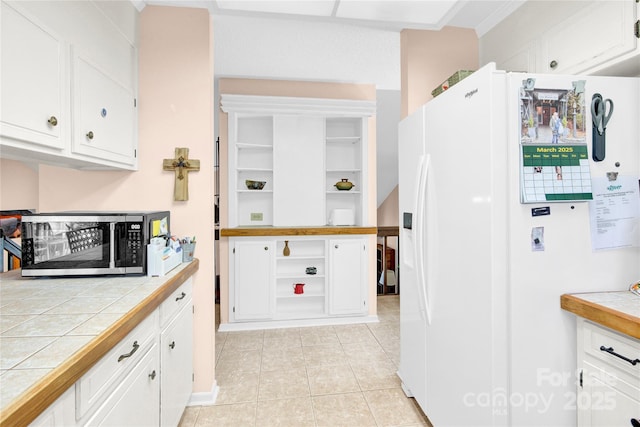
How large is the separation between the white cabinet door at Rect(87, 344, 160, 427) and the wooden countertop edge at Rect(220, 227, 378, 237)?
5.99 ft

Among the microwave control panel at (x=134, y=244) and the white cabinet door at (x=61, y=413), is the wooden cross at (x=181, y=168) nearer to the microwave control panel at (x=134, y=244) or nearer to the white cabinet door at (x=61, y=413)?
the microwave control panel at (x=134, y=244)

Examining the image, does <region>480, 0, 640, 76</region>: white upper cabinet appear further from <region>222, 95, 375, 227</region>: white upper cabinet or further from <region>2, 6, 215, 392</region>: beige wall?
<region>2, 6, 215, 392</region>: beige wall

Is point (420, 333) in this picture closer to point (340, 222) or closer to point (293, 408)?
point (293, 408)

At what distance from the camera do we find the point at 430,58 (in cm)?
233

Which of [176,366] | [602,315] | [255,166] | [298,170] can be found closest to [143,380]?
[176,366]

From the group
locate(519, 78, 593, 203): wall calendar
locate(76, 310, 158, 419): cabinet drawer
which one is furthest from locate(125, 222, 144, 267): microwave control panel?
locate(519, 78, 593, 203): wall calendar

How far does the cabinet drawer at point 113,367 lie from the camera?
2.86ft

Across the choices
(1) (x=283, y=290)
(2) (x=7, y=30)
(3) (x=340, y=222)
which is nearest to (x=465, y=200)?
(2) (x=7, y=30)

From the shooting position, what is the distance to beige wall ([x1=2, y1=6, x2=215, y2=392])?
201cm

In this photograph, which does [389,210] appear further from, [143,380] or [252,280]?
[143,380]

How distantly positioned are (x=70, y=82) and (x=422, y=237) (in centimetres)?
188

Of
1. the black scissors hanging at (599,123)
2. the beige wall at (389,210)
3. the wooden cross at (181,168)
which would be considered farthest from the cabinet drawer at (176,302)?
the beige wall at (389,210)

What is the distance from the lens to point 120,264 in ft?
5.23

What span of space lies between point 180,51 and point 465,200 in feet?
6.47
